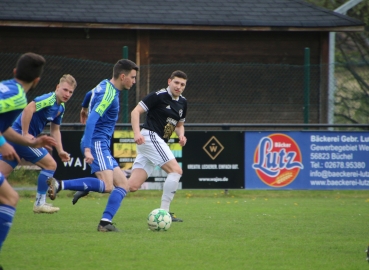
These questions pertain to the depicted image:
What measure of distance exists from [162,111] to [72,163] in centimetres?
446

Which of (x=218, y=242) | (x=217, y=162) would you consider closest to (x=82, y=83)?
(x=217, y=162)

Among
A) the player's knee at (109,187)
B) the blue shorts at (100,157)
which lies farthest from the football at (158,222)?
the blue shorts at (100,157)

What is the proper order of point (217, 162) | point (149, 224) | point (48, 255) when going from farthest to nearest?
point (217, 162) → point (149, 224) → point (48, 255)

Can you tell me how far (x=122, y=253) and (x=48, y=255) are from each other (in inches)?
26.7

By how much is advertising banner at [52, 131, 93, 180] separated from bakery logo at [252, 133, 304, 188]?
340 centimetres

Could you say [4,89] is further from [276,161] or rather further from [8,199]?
[276,161]

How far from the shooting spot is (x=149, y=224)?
819 centimetres

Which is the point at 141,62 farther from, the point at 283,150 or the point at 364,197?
the point at 364,197

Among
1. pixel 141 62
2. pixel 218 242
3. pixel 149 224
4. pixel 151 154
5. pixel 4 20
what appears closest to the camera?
pixel 218 242

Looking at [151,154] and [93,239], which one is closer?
[93,239]

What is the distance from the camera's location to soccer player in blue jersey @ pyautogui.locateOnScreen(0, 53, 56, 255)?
18.4 feet

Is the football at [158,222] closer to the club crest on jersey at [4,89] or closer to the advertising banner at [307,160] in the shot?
the club crest on jersey at [4,89]

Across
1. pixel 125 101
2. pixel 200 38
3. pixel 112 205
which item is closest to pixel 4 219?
pixel 112 205

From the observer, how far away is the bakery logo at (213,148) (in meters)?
13.6
